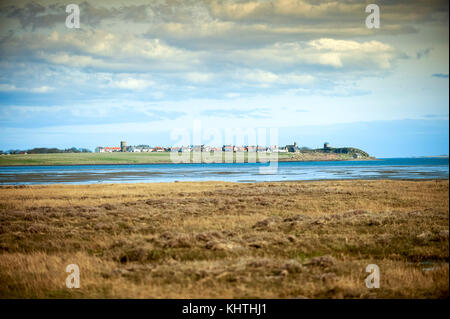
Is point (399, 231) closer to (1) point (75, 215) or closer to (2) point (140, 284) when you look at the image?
(2) point (140, 284)

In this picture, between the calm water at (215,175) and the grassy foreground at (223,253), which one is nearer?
the grassy foreground at (223,253)

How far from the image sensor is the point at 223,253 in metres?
16.6

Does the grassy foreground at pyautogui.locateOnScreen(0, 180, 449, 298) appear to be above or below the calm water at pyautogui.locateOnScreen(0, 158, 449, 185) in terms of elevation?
above

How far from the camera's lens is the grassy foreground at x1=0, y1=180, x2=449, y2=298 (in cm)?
1239

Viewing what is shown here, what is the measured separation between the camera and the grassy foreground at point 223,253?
12391 mm

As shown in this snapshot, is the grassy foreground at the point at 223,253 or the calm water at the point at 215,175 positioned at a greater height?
the grassy foreground at the point at 223,253

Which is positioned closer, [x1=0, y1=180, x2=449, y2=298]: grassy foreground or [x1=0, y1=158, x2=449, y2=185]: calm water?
[x1=0, y1=180, x2=449, y2=298]: grassy foreground

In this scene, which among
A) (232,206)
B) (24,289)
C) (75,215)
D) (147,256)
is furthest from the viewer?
(232,206)

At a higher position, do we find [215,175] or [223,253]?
[223,253]

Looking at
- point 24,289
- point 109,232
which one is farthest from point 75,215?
point 24,289

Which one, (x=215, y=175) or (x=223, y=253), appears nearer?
(x=223, y=253)

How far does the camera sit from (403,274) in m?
13.3
